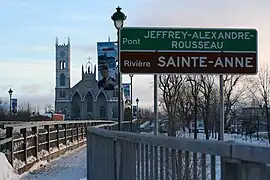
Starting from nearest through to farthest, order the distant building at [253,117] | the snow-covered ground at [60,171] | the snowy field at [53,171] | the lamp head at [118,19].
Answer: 1. the snowy field at [53,171]
2. the snow-covered ground at [60,171]
3. the lamp head at [118,19]
4. the distant building at [253,117]

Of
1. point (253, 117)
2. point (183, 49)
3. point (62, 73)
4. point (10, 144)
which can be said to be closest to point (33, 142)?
Result: point (10, 144)

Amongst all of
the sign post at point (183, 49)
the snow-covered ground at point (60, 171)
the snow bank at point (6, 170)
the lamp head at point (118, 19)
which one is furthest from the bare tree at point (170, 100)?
the sign post at point (183, 49)

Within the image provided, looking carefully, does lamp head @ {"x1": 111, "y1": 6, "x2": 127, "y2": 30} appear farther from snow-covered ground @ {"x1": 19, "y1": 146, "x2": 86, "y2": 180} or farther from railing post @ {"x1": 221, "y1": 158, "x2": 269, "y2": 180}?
railing post @ {"x1": 221, "y1": 158, "x2": 269, "y2": 180}

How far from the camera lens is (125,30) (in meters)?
11.6

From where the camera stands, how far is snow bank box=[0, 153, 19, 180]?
14.3 m

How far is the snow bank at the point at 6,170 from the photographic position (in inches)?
564

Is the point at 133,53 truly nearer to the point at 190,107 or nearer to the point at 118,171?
the point at 118,171

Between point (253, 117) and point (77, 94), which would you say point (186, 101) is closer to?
point (253, 117)

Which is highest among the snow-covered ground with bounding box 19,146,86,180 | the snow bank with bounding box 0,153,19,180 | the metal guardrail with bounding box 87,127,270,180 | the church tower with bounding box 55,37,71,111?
the church tower with bounding box 55,37,71,111

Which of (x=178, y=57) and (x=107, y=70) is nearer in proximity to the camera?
(x=178, y=57)

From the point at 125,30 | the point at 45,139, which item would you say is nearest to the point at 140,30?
the point at 125,30

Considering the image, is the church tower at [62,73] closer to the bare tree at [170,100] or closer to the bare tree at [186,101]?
the bare tree at [186,101]

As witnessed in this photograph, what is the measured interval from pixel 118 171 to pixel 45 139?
14.5m

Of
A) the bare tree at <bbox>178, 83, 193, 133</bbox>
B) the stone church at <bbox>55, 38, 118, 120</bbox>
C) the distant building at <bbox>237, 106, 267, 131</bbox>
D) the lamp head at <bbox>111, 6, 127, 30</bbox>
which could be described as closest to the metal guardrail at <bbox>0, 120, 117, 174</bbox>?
the lamp head at <bbox>111, 6, 127, 30</bbox>
